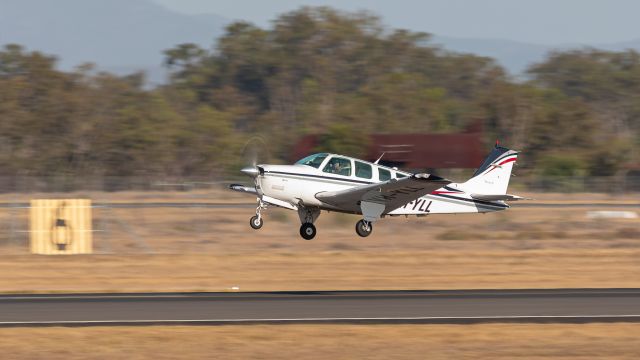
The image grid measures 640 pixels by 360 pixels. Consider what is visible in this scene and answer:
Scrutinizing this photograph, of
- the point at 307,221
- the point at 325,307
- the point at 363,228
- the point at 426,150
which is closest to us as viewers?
the point at 325,307

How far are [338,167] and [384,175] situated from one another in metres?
1.52

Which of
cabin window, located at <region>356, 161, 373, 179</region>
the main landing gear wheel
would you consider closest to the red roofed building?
the main landing gear wheel

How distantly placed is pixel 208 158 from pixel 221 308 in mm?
59081

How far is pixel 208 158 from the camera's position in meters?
80.2

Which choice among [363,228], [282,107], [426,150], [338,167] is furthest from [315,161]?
[282,107]

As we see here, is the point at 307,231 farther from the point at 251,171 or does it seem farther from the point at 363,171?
the point at 251,171

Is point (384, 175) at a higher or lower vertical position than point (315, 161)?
lower

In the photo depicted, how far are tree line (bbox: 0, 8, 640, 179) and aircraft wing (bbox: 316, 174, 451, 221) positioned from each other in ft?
132

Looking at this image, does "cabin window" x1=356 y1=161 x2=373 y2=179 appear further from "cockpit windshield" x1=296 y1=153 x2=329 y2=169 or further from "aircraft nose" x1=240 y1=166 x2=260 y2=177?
"aircraft nose" x1=240 y1=166 x2=260 y2=177

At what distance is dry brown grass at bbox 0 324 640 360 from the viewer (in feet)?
55.2

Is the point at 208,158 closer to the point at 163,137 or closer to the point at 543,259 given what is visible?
the point at 163,137

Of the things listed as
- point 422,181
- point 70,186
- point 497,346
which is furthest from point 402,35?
point 497,346

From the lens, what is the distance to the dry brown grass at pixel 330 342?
1681cm

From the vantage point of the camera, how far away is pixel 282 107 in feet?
401
